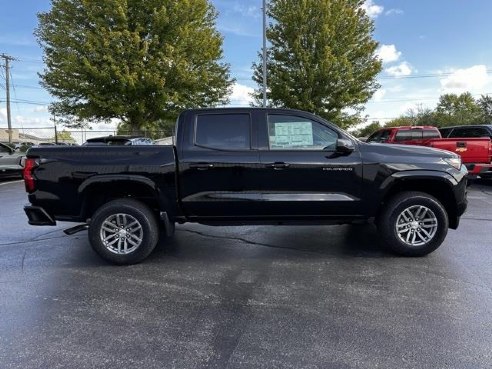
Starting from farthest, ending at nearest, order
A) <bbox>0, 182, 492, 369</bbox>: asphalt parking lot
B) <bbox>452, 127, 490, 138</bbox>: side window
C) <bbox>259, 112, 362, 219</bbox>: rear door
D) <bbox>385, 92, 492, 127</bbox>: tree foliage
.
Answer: <bbox>385, 92, 492, 127</bbox>: tree foliage, <bbox>452, 127, 490, 138</bbox>: side window, <bbox>259, 112, 362, 219</bbox>: rear door, <bbox>0, 182, 492, 369</bbox>: asphalt parking lot

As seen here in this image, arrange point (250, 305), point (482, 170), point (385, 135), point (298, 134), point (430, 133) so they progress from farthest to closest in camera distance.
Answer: point (385, 135), point (430, 133), point (482, 170), point (298, 134), point (250, 305)

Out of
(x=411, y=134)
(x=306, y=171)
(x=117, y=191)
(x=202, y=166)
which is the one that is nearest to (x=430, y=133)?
(x=411, y=134)

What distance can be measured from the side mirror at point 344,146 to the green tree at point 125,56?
56.1 feet

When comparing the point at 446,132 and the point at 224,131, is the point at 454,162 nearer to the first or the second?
the point at 224,131

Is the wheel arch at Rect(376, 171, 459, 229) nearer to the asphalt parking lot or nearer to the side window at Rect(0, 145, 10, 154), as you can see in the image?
the asphalt parking lot

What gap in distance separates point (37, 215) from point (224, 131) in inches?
99.4

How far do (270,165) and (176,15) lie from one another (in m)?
18.8

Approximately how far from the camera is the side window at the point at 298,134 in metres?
5.35

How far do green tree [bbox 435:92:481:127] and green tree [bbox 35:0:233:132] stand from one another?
4211 centimetres

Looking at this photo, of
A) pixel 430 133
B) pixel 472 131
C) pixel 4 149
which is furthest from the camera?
pixel 4 149

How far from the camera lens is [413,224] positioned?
5.42 meters

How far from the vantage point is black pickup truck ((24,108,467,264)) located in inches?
205

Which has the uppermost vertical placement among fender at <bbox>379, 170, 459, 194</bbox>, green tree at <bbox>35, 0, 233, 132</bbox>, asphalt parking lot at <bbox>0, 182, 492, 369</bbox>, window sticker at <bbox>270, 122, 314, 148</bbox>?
green tree at <bbox>35, 0, 233, 132</bbox>

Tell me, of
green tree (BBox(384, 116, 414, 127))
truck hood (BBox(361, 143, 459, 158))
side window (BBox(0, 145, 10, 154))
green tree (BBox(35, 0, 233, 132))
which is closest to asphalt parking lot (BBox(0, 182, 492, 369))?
truck hood (BBox(361, 143, 459, 158))
